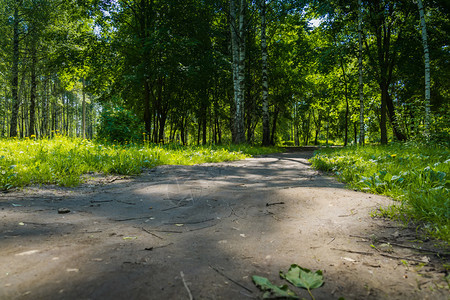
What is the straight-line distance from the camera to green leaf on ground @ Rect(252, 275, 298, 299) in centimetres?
114

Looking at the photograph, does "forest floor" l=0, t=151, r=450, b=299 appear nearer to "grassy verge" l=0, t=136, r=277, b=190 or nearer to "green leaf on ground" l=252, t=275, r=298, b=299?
"green leaf on ground" l=252, t=275, r=298, b=299

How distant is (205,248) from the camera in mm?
1703

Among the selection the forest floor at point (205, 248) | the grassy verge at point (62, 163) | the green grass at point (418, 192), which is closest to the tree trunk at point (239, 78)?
the grassy verge at point (62, 163)

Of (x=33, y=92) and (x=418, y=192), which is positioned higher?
(x=33, y=92)

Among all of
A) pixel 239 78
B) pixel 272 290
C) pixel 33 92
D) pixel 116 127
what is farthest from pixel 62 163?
pixel 33 92

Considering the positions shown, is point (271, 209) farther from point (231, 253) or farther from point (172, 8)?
point (172, 8)

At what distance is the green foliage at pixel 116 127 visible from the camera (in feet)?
33.8

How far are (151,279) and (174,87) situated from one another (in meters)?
19.5

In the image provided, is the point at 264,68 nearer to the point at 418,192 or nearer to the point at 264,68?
the point at 264,68

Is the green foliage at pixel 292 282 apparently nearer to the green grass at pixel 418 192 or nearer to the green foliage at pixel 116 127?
the green grass at pixel 418 192

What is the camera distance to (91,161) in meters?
5.30

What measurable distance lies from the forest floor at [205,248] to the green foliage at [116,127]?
7.56 meters

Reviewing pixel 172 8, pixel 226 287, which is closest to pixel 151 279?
pixel 226 287

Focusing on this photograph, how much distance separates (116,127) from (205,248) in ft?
32.1
